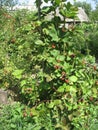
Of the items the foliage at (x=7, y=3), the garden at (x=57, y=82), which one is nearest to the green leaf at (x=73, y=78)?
the garden at (x=57, y=82)

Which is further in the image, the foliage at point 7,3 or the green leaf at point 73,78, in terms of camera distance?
the foliage at point 7,3

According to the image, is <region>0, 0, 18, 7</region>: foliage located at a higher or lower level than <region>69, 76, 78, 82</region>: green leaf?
lower

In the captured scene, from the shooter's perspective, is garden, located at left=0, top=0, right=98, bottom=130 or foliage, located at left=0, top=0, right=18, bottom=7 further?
foliage, located at left=0, top=0, right=18, bottom=7

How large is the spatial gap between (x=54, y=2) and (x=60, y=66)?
2.64 feet

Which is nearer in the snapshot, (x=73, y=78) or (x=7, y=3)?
(x=73, y=78)

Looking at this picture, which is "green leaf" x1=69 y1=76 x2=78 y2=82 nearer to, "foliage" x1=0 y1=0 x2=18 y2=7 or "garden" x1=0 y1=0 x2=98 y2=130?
"garden" x1=0 y1=0 x2=98 y2=130

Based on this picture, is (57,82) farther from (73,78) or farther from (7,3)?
(7,3)

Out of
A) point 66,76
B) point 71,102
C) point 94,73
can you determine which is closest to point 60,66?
point 66,76

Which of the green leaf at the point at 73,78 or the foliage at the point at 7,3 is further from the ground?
the green leaf at the point at 73,78

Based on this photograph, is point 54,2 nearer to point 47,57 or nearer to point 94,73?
point 47,57

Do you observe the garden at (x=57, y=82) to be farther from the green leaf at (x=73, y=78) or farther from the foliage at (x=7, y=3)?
the foliage at (x=7, y=3)

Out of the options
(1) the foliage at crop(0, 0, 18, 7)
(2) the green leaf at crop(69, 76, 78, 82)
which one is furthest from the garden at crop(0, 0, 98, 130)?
(1) the foliage at crop(0, 0, 18, 7)

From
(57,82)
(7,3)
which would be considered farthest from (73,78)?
(7,3)

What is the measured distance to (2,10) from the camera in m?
11.3
